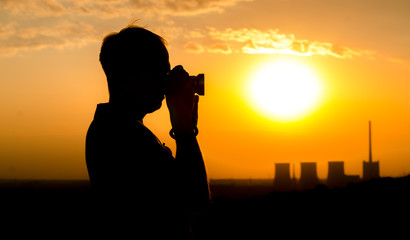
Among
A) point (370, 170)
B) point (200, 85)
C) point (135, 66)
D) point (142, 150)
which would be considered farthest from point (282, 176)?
point (142, 150)

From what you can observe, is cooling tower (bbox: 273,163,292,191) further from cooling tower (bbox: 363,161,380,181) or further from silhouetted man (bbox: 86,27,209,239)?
silhouetted man (bbox: 86,27,209,239)

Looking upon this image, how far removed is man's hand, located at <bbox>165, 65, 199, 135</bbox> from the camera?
8.79ft

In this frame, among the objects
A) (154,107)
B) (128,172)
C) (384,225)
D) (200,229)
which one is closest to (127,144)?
(128,172)

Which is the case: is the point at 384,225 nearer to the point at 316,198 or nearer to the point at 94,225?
the point at 316,198

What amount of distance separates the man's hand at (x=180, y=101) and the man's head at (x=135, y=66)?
63mm

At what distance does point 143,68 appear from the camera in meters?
2.61

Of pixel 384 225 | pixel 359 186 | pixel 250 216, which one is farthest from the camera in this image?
pixel 250 216

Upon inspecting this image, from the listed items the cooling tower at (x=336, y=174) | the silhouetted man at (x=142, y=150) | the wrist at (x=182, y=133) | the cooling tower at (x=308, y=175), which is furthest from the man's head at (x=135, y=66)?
the cooling tower at (x=308, y=175)

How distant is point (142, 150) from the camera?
244 cm

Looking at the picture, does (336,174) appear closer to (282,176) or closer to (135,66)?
(282,176)

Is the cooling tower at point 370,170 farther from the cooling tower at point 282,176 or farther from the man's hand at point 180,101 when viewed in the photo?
the man's hand at point 180,101

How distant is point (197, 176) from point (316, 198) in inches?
893

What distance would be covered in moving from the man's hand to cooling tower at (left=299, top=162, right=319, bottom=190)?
83591 millimetres

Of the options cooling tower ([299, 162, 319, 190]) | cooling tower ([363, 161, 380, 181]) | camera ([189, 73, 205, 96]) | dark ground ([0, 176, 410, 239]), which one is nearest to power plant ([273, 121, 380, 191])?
cooling tower ([299, 162, 319, 190])
